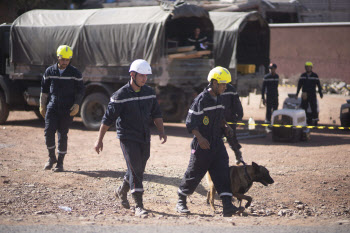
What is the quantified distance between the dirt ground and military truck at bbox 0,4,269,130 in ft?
6.30

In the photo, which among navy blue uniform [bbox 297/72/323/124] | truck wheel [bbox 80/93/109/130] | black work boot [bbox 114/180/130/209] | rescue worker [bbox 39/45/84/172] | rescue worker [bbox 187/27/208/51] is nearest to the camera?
black work boot [bbox 114/180/130/209]

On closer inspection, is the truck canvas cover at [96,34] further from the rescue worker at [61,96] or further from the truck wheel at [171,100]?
the rescue worker at [61,96]

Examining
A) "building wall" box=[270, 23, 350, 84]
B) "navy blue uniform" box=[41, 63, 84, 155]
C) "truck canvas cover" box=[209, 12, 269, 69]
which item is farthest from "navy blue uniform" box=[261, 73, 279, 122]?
"building wall" box=[270, 23, 350, 84]

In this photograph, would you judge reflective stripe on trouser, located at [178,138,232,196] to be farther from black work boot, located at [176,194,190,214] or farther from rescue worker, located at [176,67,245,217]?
black work boot, located at [176,194,190,214]

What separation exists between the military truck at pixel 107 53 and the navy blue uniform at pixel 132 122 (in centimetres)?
681

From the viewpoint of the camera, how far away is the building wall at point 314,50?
2300 centimetres

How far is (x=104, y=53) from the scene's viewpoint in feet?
45.0

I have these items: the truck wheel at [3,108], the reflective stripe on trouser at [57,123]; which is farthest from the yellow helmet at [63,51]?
the truck wheel at [3,108]

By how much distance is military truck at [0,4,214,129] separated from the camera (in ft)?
42.8

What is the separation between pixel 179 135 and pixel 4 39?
6260mm

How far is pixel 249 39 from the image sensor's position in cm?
1741

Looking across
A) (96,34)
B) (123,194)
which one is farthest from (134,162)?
(96,34)

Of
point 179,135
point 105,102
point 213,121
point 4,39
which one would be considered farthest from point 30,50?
point 213,121

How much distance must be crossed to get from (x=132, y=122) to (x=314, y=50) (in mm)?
19459
